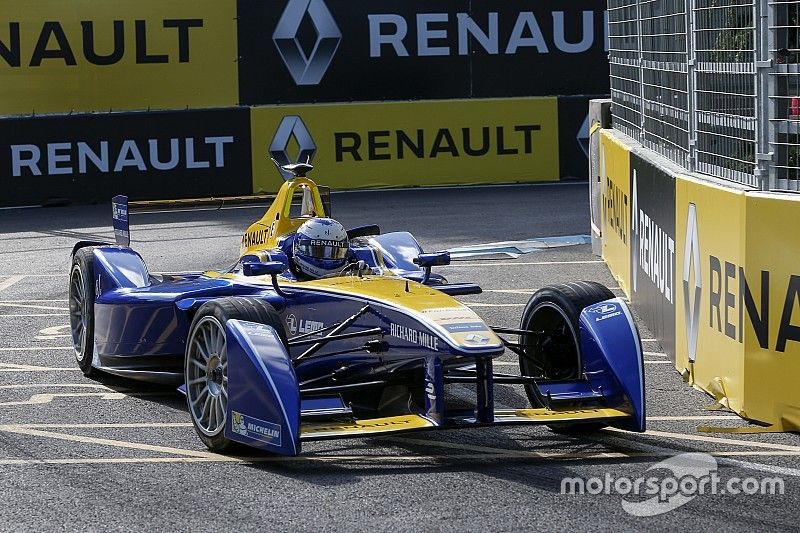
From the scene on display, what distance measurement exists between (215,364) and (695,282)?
10.1 feet

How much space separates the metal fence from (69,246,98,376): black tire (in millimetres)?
4256

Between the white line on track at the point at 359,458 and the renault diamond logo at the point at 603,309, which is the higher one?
the renault diamond logo at the point at 603,309

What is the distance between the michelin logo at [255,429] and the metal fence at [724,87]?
10.3 ft

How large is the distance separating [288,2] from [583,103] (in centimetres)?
495

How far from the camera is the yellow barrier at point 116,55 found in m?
21.9

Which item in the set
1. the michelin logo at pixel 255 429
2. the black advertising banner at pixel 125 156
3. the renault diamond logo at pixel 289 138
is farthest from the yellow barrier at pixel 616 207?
the black advertising banner at pixel 125 156

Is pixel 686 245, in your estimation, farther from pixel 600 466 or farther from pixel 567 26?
pixel 567 26

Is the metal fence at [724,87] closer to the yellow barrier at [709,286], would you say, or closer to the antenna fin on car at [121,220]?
the yellow barrier at [709,286]

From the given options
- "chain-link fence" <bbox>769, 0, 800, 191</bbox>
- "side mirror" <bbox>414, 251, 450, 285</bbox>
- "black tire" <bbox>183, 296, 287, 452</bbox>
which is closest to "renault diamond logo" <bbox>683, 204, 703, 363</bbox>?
"chain-link fence" <bbox>769, 0, 800, 191</bbox>

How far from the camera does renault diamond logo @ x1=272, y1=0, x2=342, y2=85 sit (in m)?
22.9

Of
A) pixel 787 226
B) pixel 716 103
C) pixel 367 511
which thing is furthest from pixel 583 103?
pixel 367 511

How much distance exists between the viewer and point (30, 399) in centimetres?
920

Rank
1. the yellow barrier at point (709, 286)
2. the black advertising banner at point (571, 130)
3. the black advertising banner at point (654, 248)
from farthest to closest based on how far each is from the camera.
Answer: the black advertising banner at point (571, 130) → the black advertising banner at point (654, 248) → the yellow barrier at point (709, 286)

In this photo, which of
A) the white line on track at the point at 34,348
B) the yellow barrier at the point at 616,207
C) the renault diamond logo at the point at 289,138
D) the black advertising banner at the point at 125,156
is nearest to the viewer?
the white line on track at the point at 34,348
